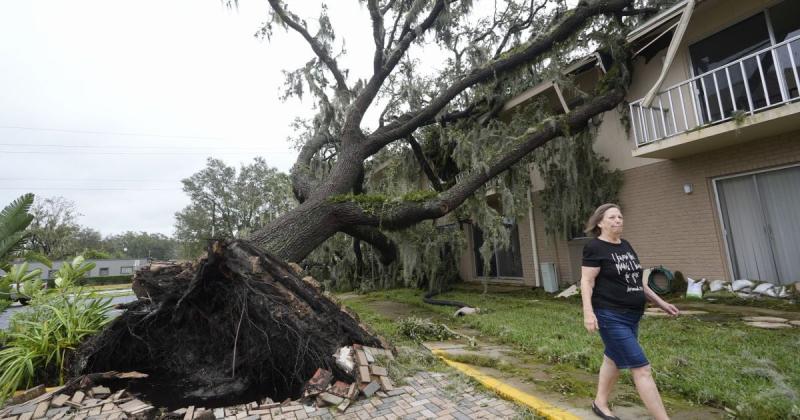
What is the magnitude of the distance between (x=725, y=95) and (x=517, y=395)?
642 centimetres

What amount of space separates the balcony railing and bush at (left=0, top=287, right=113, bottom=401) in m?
8.44

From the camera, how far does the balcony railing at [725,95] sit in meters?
5.15

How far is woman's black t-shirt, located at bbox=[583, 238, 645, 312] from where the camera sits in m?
2.19

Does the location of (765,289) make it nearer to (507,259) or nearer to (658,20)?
(658,20)

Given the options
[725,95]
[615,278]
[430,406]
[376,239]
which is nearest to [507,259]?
[376,239]

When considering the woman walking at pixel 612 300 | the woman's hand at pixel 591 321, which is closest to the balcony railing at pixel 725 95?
the woman walking at pixel 612 300

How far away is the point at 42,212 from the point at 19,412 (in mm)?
38401

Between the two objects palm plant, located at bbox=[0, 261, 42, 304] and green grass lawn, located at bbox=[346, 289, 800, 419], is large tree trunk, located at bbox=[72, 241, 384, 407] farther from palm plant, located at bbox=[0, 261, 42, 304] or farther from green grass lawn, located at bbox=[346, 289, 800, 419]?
green grass lawn, located at bbox=[346, 289, 800, 419]

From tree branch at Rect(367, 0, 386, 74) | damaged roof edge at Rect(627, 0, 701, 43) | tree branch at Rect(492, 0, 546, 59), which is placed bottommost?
damaged roof edge at Rect(627, 0, 701, 43)

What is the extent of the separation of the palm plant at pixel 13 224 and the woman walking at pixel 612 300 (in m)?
6.09

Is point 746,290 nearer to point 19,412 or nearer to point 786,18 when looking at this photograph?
point 786,18

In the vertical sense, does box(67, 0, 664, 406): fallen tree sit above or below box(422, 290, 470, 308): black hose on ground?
above

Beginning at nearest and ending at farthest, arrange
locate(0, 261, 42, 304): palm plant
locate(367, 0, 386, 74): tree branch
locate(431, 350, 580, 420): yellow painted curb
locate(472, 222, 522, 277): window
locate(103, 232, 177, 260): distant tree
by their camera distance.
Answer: locate(431, 350, 580, 420): yellow painted curb, locate(0, 261, 42, 304): palm plant, locate(367, 0, 386, 74): tree branch, locate(472, 222, 522, 277): window, locate(103, 232, 177, 260): distant tree

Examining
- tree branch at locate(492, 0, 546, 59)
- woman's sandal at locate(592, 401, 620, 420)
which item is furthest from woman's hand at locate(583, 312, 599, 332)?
tree branch at locate(492, 0, 546, 59)
